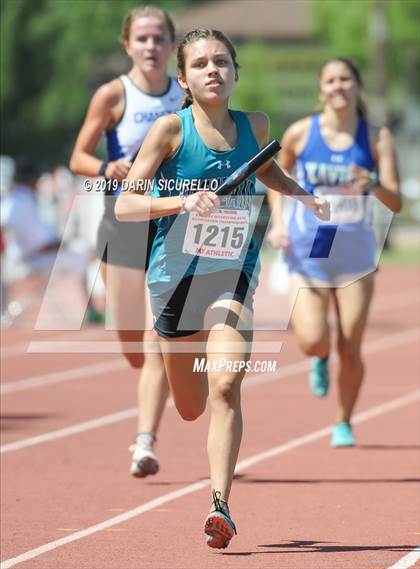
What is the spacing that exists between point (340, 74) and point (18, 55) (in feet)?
177

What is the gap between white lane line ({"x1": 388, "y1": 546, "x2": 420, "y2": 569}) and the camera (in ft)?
21.7

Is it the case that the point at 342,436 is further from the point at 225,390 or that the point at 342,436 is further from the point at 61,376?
the point at 61,376

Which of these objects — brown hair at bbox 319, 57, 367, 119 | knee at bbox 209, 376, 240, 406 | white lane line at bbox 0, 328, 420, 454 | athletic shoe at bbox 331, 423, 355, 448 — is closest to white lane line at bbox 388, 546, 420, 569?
knee at bbox 209, 376, 240, 406

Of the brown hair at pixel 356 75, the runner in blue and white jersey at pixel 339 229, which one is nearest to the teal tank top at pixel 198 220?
the runner in blue and white jersey at pixel 339 229

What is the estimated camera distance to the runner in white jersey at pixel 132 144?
915 cm

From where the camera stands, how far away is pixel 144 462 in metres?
8.73

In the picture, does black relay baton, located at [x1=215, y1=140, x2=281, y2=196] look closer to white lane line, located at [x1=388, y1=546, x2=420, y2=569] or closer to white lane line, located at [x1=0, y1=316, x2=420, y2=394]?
white lane line, located at [x1=388, y1=546, x2=420, y2=569]

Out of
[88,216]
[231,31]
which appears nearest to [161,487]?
[88,216]

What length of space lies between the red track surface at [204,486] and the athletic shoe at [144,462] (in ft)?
0.39

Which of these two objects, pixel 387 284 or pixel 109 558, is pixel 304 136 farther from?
pixel 387 284

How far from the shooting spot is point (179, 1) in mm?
88062

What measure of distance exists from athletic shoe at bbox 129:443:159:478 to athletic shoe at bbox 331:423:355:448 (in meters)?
2.00

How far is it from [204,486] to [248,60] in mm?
72535

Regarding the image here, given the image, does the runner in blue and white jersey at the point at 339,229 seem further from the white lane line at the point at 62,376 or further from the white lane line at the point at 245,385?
the white lane line at the point at 62,376
